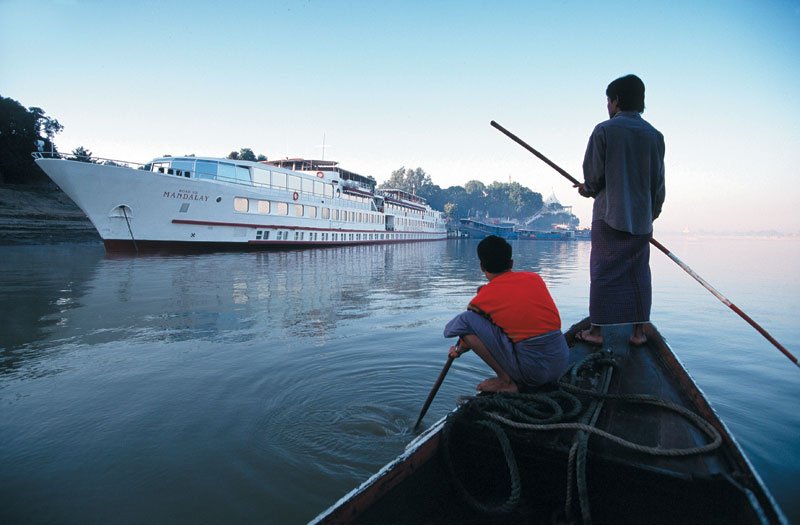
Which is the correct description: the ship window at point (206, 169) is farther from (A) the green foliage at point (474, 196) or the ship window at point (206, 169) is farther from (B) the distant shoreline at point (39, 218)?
(A) the green foliage at point (474, 196)

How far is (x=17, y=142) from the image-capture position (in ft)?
92.0

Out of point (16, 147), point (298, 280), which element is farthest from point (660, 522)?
point (16, 147)

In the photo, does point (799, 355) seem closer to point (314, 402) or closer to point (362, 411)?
point (362, 411)

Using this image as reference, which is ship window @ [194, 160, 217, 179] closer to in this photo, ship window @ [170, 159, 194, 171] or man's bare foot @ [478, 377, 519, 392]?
ship window @ [170, 159, 194, 171]

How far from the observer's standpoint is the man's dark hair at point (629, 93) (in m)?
3.29

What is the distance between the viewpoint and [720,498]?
1.48 meters

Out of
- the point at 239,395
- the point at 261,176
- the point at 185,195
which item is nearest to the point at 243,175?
the point at 261,176

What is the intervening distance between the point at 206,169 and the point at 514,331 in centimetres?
2210

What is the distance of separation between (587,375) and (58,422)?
12.9ft

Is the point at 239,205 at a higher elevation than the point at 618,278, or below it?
higher

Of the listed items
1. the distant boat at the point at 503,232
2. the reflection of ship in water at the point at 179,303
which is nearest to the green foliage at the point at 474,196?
the distant boat at the point at 503,232

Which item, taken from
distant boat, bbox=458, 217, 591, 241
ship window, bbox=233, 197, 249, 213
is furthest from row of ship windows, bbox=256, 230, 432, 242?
distant boat, bbox=458, 217, 591, 241

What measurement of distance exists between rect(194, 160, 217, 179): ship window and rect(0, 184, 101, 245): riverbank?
448 inches

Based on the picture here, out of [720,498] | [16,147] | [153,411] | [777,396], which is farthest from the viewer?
[16,147]
